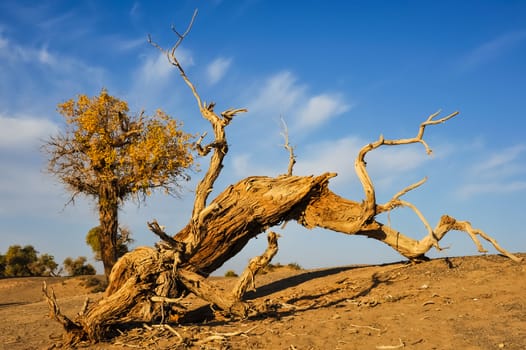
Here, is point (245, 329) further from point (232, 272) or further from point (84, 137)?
point (232, 272)

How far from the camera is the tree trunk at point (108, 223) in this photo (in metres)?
21.5

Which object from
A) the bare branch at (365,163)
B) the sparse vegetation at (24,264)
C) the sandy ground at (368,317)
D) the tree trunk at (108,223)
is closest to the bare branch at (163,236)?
the sandy ground at (368,317)

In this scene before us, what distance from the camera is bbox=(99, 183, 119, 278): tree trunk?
70.4 ft

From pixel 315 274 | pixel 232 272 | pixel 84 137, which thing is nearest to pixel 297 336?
pixel 315 274

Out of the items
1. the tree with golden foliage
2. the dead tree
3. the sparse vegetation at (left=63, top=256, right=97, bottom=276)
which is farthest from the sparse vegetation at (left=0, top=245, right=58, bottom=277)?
the dead tree

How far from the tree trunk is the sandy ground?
5845 mm

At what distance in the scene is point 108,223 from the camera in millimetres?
21781

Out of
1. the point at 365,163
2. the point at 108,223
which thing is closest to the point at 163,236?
the point at 365,163

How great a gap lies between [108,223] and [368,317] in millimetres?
15003

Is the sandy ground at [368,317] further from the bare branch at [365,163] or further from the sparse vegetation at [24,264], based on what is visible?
the sparse vegetation at [24,264]

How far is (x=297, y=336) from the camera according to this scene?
8.52 m

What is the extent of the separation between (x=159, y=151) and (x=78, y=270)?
21.8 meters

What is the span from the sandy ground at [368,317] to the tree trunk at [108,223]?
5845 mm

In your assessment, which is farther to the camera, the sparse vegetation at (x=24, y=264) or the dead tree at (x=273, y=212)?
the sparse vegetation at (x=24, y=264)
